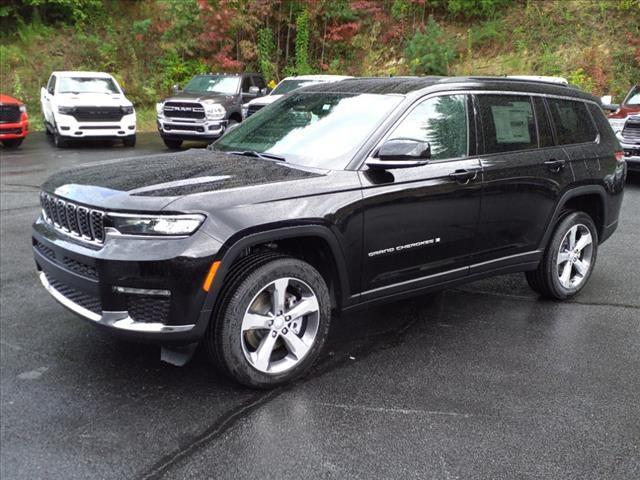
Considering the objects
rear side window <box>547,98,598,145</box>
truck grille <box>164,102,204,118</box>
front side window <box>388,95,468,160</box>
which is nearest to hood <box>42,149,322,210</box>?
front side window <box>388,95,468,160</box>

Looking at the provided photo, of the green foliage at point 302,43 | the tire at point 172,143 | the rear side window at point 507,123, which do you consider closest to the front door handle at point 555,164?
the rear side window at point 507,123

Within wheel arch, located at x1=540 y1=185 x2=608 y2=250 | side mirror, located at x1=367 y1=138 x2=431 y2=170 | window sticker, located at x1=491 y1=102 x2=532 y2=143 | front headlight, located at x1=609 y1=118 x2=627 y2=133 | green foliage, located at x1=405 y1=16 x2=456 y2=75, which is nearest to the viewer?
Result: side mirror, located at x1=367 y1=138 x2=431 y2=170

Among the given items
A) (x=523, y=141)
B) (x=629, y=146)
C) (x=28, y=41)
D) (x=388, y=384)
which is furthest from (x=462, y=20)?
(x=388, y=384)

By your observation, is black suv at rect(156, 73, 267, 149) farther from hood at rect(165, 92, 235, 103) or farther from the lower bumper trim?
the lower bumper trim

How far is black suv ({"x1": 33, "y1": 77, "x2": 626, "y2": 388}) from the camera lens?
3521mm

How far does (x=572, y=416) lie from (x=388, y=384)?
3.42ft

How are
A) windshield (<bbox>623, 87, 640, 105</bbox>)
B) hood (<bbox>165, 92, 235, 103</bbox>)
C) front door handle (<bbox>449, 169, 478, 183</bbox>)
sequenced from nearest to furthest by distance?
front door handle (<bbox>449, 169, 478, 183</bbox>), windshield (<bbox>623, 87, 640, 105</bbox>), hood (<bbox>165, 92, 235, 103</bbox>)

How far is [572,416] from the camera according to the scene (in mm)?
3619

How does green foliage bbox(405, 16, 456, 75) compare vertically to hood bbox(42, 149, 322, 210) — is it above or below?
above

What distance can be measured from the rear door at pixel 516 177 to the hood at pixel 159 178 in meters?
1.47

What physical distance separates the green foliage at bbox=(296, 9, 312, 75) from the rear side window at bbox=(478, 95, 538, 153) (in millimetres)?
22278

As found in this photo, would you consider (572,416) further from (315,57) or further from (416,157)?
(315,57)

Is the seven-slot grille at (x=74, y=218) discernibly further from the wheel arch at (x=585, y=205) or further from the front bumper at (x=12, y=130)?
the front bumper at (x=12, y=130)

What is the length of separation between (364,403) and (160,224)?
1.51 m
